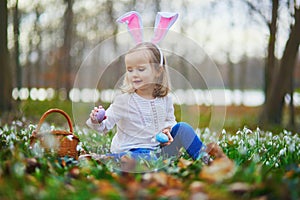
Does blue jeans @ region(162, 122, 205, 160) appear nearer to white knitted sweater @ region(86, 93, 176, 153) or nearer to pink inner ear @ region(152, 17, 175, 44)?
white knitted sweater @ region(86, 93, 176, 153)

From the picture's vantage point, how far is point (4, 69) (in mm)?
9625

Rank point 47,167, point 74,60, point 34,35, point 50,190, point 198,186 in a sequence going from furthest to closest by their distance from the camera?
point 74,60 → point 34,35 → point 47,167 → point 198,186 → point 50,190

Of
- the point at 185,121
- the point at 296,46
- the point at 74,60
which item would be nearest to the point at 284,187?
the point at 185,121

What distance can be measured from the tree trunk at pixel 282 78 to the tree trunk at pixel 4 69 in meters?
4.92

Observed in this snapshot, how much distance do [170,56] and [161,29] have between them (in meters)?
0.67

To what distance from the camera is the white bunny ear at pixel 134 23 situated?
4.27 meters

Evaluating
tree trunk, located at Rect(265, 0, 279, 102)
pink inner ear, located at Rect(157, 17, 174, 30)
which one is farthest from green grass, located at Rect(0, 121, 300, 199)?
tree trunk, located at Rect(265, 0, 279, 102)

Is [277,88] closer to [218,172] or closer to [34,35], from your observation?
[218,172]

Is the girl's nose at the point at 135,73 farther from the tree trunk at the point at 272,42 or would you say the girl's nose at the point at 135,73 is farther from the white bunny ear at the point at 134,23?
the tree trunk at the point at 272,42

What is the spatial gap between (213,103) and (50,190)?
211 cm

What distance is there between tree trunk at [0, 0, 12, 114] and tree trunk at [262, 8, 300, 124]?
4916 millimetres

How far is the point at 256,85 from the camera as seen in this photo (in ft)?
103

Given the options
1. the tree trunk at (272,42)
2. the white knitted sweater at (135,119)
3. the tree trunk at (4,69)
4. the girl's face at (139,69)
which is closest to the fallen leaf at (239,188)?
the white knitted sweater at (135,119)

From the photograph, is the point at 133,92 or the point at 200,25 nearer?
the point at 133,92
